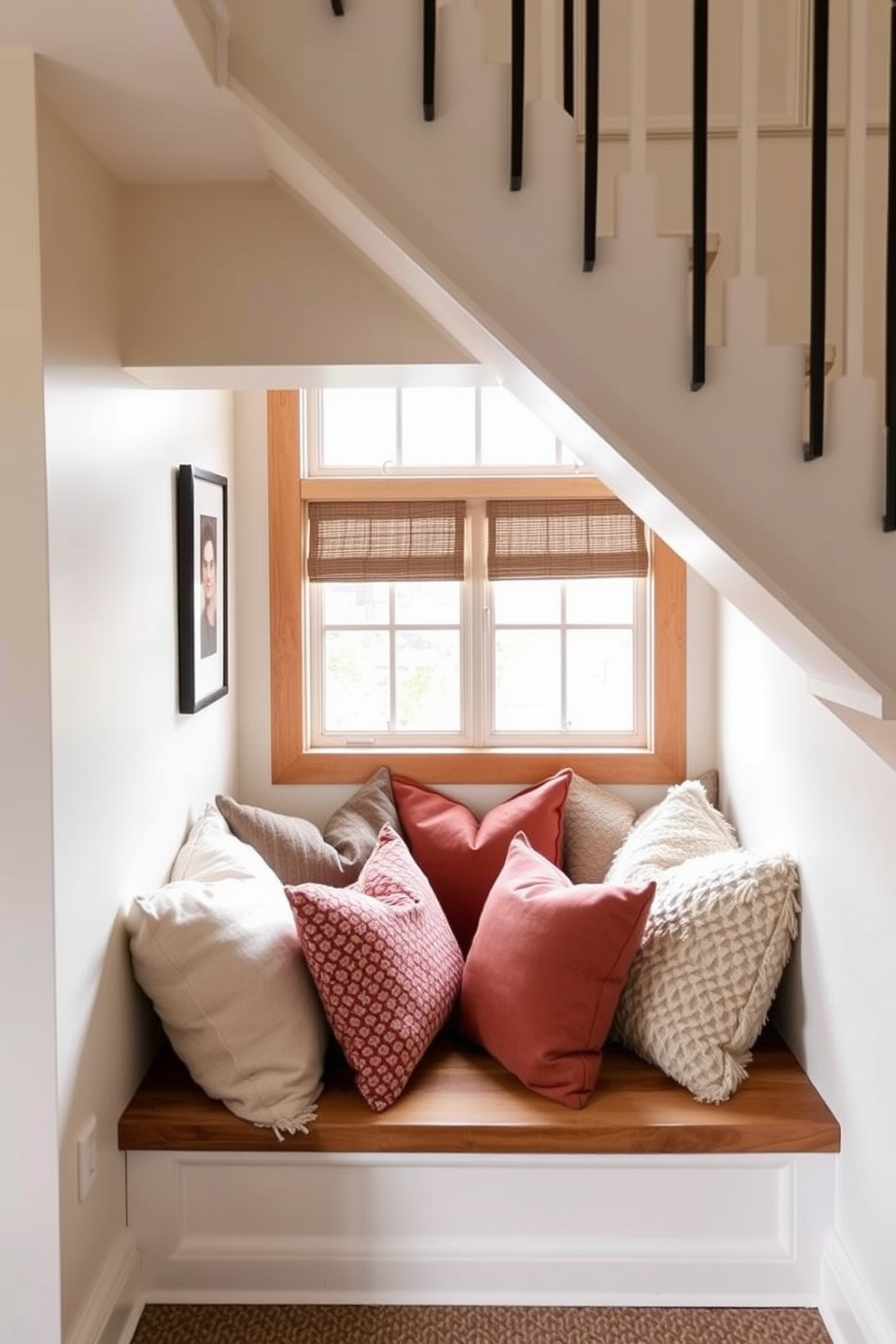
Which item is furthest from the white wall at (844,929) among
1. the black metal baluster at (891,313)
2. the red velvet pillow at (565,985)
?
the black metal baluster at (891,313)

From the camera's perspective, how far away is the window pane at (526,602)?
3316 millimetres

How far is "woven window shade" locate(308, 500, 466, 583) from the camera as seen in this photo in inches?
128

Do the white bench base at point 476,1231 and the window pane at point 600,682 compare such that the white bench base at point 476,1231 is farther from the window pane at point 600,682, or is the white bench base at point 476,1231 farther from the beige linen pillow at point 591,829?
the window pane at point 600,682

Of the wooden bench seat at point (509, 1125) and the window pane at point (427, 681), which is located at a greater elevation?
the window pane at point (427, 681)

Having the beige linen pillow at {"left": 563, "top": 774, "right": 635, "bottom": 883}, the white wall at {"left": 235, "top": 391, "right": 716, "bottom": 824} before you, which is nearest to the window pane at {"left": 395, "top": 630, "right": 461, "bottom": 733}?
the white wall at {"left": 235, "top": 391, "right": 716, "bottom": 824}

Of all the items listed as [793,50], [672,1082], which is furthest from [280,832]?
[793,50]

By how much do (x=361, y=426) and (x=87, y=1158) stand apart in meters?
2.14

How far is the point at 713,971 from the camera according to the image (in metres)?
2.29

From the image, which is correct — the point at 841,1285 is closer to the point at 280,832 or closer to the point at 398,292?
the point at 280,832

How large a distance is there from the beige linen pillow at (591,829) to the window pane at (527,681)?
0.90 feet

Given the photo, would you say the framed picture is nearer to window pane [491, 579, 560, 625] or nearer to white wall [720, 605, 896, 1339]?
window pane [491, 579, 560, 625]

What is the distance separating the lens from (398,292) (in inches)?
84.9

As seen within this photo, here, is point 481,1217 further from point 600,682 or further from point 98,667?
point 600,682

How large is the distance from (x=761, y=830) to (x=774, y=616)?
1.36 meters
